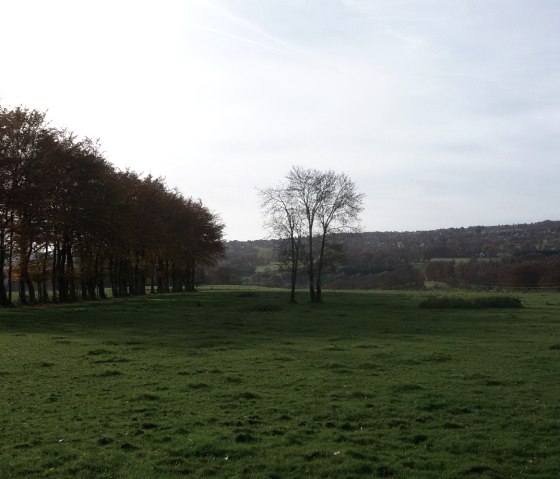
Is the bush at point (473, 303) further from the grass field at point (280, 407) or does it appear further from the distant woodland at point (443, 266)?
the distant woodland at point (443, 266)

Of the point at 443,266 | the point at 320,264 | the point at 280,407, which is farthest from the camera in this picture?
the point at 443,266

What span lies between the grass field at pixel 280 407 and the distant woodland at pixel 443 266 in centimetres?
6795

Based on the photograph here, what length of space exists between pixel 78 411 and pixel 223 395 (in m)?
3.51

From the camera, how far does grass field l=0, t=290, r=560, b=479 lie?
956 cm

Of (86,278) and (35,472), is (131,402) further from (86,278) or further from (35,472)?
(86,278)

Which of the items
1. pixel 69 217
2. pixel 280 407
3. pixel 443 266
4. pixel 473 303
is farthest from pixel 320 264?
pixel 443 266

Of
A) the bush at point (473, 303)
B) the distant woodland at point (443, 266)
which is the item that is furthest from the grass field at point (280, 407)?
the distant woodland at point (443, 266)

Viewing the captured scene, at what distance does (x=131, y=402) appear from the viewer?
14125 millimetres

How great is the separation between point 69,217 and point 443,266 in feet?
309

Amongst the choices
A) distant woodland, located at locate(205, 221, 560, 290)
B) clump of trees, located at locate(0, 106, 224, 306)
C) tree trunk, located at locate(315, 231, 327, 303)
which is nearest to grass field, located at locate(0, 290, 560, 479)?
clump of trees, located at locate(0, 106, 224, 306)

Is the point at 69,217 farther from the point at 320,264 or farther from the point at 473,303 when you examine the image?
the point at 473,303

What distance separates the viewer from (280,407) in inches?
531

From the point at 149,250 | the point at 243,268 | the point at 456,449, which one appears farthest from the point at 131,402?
the point at 243,268

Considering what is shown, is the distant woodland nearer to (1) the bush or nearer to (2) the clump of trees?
(2) the clump of trees
